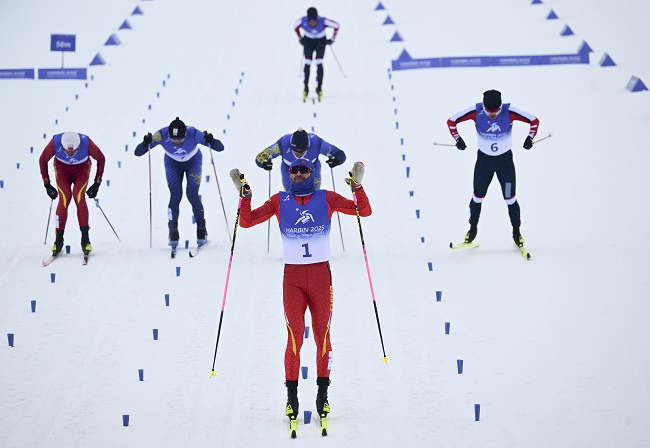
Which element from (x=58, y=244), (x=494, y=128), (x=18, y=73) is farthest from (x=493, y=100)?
(x=18, y=73)

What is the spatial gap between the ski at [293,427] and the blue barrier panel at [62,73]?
12.9 metres

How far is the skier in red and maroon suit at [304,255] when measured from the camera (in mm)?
7191

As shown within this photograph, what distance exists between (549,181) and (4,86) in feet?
34.3

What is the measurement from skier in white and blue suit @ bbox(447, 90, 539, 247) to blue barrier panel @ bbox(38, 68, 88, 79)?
32.4 ft

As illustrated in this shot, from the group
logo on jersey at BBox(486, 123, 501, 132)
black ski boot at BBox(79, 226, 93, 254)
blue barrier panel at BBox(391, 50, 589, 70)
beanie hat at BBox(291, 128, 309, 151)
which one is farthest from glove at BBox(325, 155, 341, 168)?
blue barrier panel at BBox(391, 50, 589, 70)

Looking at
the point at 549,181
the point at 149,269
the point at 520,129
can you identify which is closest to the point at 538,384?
the point at 149,269

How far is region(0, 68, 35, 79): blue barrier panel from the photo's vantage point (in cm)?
1900

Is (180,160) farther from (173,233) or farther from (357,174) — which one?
(357,174)

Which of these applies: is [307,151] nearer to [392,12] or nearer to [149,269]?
[149,269]

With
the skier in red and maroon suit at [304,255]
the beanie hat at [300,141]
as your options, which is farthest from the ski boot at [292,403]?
the beanie hat at [300,141]

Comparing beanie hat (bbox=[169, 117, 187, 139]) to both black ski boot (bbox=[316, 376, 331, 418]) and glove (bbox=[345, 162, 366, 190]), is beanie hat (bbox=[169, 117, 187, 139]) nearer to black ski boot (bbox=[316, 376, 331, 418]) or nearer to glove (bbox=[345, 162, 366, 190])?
glove (bbox=[345, 162, 366, 190])

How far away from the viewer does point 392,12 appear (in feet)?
76.3

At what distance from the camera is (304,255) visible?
727 centimetres

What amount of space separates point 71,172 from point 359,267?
10.6ft
